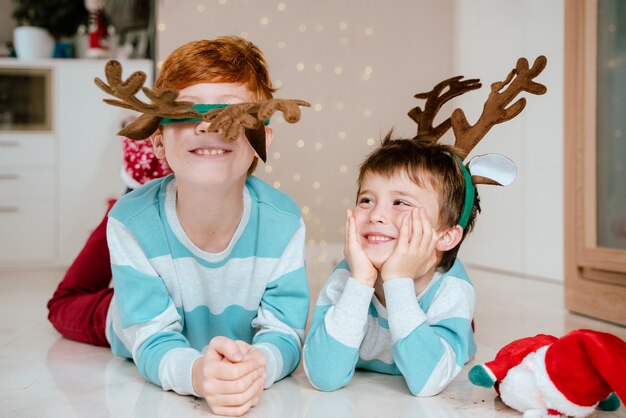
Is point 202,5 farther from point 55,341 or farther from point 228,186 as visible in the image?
point 228,186

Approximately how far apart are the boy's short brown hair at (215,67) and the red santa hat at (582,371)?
67cm

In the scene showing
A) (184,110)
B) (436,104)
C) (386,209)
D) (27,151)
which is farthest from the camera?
(27,151)

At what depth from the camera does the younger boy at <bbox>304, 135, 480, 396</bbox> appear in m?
1.01

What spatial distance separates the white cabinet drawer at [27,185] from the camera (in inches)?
126

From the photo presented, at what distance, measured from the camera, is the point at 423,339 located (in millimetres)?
989

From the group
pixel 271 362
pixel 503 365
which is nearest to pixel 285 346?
pixel 271 362

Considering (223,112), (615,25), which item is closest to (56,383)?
(223,112)

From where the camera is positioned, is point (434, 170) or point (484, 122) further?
point (484, 122)

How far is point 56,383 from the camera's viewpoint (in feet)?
3.73

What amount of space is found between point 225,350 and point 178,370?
5.6 inches

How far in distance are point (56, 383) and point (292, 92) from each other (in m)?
2.65

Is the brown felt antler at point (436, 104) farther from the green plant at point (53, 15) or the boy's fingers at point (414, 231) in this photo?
the green plant at point (53, 15)

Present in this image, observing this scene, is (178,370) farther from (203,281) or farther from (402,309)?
(402,309)

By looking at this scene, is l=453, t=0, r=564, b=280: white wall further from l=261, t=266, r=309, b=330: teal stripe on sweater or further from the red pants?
the red pants
